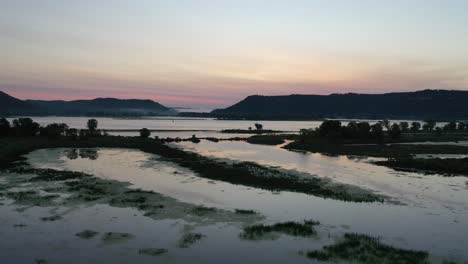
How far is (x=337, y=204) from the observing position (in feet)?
108

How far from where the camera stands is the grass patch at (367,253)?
19344 mm

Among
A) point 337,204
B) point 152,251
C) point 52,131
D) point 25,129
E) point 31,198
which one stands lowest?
point 337,204

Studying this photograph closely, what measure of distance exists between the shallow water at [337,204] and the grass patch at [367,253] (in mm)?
1216

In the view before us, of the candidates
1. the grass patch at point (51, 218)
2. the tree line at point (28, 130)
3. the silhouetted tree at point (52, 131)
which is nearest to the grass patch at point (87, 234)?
the grass patch at point (51, 218)

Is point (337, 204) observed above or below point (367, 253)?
below

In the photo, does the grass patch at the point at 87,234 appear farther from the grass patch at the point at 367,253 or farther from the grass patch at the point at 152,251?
the grass patch at the point at 367,253

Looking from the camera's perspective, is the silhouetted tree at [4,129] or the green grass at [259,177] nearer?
the green grass at [259,177]

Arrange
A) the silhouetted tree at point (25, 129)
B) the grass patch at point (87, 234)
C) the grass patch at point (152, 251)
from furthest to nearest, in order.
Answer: the silhouetted tree at point (25, 129) < the grass patch at point (87, 234) < the grass patch at point (152, 251)

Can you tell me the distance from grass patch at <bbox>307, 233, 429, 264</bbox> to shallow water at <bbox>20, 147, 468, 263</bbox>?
3.99 ft

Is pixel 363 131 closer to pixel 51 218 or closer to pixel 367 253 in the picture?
pixel 367 253

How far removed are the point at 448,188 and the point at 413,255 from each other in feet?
81.9

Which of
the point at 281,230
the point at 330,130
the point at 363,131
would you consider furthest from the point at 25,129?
the point at 281,230

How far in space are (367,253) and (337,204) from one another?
12695 millimetres

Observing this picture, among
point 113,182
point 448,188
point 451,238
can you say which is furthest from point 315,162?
point 451,238
